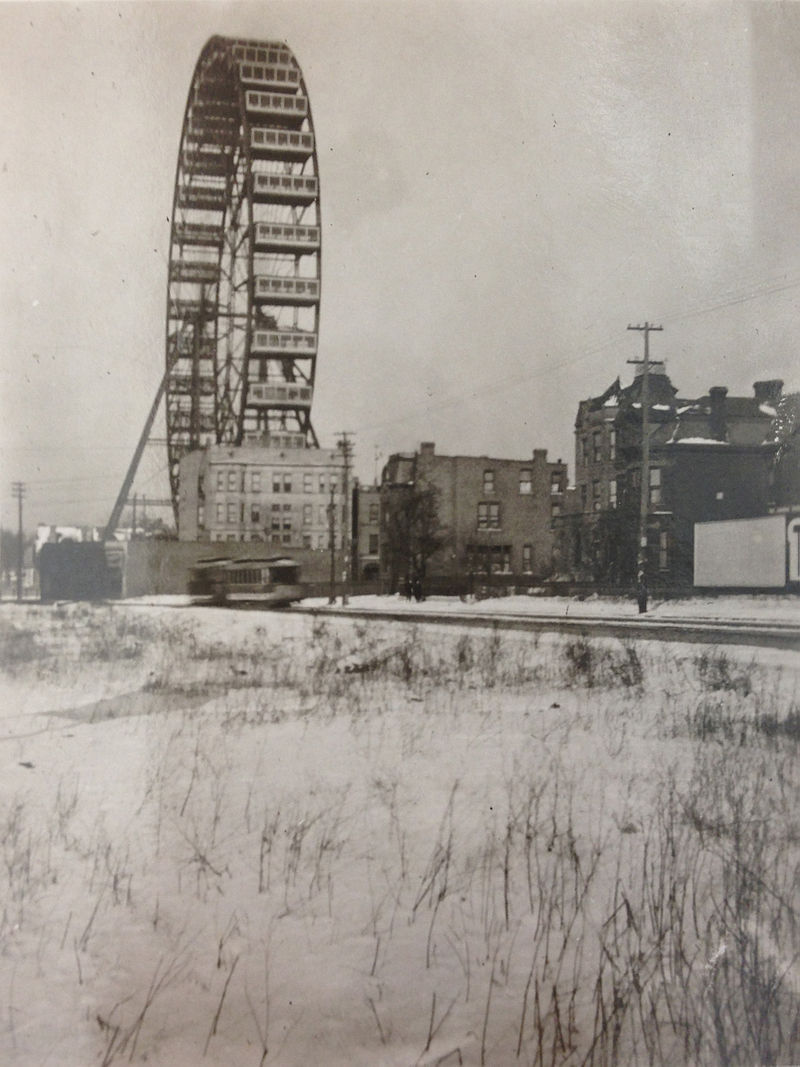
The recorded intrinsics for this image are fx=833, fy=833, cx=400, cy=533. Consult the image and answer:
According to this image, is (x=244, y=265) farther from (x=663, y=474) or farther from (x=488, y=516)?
(x=663, y=474)

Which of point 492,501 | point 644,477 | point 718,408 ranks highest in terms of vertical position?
point 718,408

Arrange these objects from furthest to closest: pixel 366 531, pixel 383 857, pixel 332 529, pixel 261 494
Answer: pixel 366 531 → pixel 332 529 → pixel 261 494 → pixel 383 857

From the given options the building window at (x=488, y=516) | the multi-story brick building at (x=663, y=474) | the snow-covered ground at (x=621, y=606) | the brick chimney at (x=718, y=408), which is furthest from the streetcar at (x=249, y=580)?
the brick chimney at (x=718, y=408)

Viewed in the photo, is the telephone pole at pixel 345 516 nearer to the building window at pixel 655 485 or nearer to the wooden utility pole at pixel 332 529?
the wooden utility pole at pixel 332 529

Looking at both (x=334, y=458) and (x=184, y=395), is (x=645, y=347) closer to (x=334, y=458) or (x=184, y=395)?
(x=334, y=458)

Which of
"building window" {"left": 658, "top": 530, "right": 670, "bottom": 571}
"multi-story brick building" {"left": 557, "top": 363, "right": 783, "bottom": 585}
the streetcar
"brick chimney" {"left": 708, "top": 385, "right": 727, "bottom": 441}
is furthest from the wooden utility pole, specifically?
"brick chimney" {"left": 708, "top": 385, "right": 727, "bottom": 441}

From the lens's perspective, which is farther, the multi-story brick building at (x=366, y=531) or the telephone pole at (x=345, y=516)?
the multi-story brick building at (x=366, y=531)

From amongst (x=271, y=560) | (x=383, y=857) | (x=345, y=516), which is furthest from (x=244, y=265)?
(x=383, y=857)
